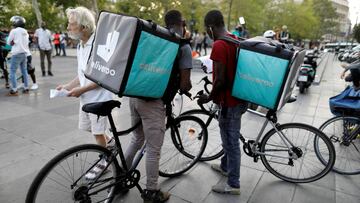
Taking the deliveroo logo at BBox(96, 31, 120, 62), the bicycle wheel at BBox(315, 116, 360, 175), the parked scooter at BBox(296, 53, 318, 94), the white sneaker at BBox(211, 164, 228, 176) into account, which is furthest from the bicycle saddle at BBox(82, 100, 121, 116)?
the parked scooter at BBox(296, 53, 318, 94)

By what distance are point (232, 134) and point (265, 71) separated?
74cm

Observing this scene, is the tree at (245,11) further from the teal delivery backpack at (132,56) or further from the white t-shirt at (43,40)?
the teal delivery backpack at (132,56)

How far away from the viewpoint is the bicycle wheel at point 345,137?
3471mm

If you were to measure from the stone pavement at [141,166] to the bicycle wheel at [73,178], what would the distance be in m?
0.54

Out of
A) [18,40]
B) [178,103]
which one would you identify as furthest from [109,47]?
[18,40]

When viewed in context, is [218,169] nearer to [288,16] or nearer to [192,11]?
[192,11]

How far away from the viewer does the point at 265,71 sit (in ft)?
8.29

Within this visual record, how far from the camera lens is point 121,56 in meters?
1.89

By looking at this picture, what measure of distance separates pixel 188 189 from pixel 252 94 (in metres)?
1.32

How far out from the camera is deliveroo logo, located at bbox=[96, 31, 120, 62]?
1.94 m

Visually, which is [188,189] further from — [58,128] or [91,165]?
[58,128]

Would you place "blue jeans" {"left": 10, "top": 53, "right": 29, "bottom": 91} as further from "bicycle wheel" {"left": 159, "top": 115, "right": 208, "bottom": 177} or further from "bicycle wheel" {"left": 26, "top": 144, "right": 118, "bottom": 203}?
"bicycle wheel" {"left": 26, "top": 144, "right": 118, "bottom": 203}

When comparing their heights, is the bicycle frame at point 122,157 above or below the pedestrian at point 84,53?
below

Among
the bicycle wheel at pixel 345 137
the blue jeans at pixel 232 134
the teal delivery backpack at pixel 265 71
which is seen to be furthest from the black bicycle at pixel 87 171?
the bicycle wheel at pixel 345 137
